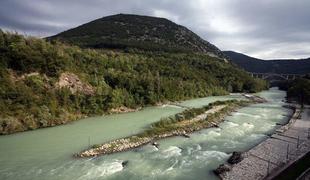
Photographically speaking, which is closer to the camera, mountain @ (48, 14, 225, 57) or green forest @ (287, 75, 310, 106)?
green forest @ (287, 75, 310, 106)

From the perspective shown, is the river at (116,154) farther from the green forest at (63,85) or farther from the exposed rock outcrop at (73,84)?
the exposed rock outcrop at (73,84)

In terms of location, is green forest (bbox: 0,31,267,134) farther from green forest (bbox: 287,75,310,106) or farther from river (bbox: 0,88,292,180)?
green forest (bbox: 287,75,310,106)

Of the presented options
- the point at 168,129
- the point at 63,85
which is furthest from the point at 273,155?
the point at 63,85

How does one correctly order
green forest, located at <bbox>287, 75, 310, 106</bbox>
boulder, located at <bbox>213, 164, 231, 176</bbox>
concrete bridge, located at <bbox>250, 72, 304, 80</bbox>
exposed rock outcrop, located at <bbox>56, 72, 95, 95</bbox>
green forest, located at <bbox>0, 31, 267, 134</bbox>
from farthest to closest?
1. concrete bridge, located at <bbox>250, 72, 304, 80</bbox>
2. green forest, located at <bbox>287, 75, 310, 106</bbox>
3. exposed rock outcrop, located at <bbox>56, 72, 95, 95</bbox>
4. green forest, located at <bbox>0, 31, 267, 134</bbox>
5. boulder, located at <bbox>213, 164, 231, 176</bbox>

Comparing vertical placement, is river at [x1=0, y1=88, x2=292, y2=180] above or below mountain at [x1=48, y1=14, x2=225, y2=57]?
below

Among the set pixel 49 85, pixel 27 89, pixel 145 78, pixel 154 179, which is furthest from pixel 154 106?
pixel 154 179

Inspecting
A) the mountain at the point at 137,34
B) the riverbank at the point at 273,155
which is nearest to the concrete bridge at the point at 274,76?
the mountain at the point at 137,34

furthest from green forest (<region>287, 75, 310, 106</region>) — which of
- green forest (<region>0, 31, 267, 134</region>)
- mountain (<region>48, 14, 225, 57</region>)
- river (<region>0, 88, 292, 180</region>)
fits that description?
mountain (<region>48, 14, 225, 57</region>)
